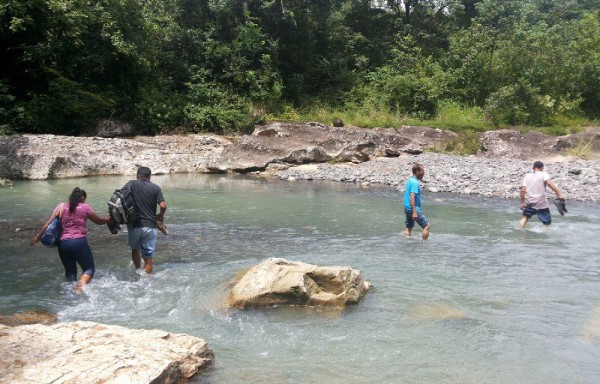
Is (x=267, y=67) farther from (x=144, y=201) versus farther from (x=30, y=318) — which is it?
(x=30, y=318)

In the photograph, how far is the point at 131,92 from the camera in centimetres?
2869

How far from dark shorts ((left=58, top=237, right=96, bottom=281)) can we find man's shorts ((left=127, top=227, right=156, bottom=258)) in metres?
0.77

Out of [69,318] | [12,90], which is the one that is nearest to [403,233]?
[69,318]

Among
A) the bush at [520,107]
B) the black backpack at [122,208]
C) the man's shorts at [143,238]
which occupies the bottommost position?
the man's shorts at [143,238]

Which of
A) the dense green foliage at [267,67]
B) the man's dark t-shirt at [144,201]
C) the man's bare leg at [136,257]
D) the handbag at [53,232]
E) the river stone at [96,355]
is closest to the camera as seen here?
the river stone at [96,355]

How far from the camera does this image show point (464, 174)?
20.7 metres

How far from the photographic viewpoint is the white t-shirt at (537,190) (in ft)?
40.5

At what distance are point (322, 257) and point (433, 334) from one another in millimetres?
3972

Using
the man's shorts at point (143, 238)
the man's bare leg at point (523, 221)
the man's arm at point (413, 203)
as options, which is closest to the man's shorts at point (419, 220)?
the man's arm at point (413, 203)

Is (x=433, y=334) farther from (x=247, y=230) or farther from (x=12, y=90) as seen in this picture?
(x=12, y=90)

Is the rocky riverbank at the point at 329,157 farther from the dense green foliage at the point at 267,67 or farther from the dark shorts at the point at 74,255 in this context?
the dark shorts at the point at 74,255

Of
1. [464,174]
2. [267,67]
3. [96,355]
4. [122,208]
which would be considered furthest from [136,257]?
[267,67]

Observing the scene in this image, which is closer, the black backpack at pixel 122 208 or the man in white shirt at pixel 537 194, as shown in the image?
the black backpack at pixel 122 208

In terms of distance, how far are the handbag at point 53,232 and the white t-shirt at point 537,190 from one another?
393 inches
